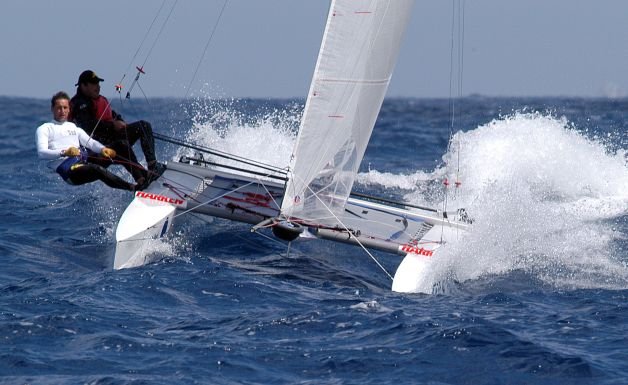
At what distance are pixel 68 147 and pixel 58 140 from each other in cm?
21

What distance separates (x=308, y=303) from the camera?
262 inches

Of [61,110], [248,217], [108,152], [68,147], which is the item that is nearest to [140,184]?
[108,152]

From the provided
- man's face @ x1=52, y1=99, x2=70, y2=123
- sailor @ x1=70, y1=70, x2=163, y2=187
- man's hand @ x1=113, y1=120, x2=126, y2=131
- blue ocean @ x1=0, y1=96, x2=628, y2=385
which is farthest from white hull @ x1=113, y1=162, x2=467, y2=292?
man's face @ x1=52, y1=99, x2=70, y2=123

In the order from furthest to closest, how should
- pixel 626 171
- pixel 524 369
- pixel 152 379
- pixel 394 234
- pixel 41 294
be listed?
pixel 626 171, pixel 394 234, pixel 41 294, pixel 524 369, pixel 152 379

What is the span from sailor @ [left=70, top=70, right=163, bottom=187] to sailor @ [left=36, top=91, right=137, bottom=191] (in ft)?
1.48

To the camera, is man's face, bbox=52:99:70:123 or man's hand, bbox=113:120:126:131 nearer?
man's face, bbox=52:99:70:123

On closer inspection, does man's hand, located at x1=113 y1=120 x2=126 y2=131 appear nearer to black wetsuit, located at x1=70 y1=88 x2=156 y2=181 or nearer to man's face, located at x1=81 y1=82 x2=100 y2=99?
black wetsuit, located at x1=70 y1=88 x2=156 y2=181

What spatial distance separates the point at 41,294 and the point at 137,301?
612 millimetres

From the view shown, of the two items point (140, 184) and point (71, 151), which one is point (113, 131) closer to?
point (140, 184)

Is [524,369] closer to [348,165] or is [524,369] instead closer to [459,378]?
[459,378]

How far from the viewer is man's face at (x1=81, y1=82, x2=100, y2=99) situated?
361 inches

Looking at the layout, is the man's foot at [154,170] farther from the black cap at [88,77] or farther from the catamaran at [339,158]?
the black cap at [88,77]

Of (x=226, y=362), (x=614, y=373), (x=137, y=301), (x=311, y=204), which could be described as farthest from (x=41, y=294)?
(x=614, y=373)

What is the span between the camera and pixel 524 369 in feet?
17.5
